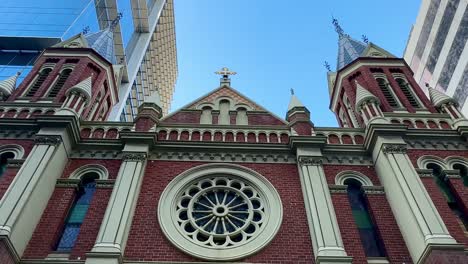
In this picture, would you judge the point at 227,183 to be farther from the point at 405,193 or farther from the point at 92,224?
the point at 405,193

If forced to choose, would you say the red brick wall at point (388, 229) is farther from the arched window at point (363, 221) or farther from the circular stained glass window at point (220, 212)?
the circular stained glass window at point (220, 212)

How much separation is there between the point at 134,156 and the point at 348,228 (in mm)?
7844

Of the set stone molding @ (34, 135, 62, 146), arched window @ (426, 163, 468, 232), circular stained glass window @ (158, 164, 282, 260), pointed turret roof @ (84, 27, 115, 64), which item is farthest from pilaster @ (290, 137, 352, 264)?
pointed turret roof @ (84, 27, 115, 64)

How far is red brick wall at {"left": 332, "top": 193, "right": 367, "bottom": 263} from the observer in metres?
13.4

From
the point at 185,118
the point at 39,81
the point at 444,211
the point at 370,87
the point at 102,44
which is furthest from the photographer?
the point at 102,44

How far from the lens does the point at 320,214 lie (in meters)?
14.1

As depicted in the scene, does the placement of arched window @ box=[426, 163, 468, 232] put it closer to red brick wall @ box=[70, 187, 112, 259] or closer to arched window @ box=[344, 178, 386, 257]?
arched window @ box=[344, 178, 386, 257]

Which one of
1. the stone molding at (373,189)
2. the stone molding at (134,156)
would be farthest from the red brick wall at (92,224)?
the stone molding at (373,189)

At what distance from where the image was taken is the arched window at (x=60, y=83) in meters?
20.4

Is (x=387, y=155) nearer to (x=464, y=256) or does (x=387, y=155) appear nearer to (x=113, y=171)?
(x=464, y=256)

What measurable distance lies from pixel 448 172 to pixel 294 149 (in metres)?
5.55

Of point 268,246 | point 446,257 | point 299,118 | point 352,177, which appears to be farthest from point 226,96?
point 446,257

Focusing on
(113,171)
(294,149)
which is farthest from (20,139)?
(294,149)

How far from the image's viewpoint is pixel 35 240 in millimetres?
13398
